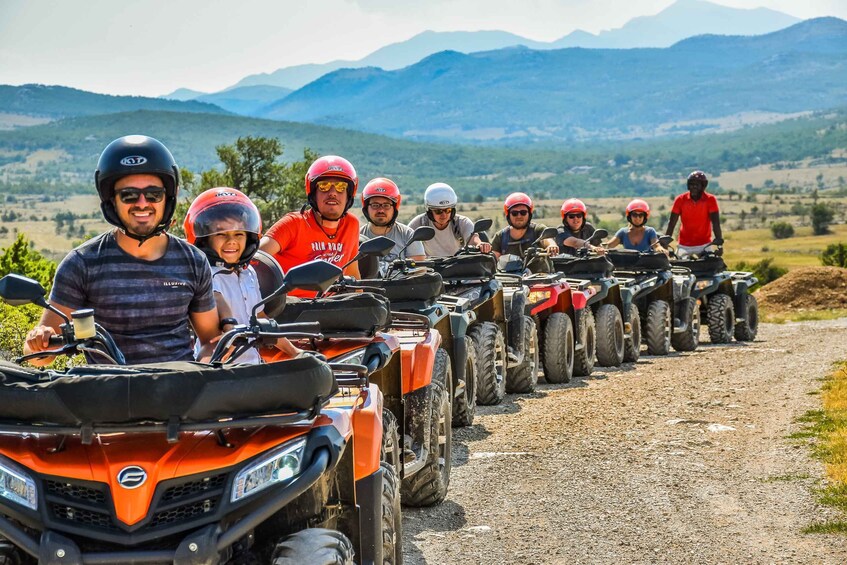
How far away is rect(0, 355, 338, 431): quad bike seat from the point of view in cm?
485

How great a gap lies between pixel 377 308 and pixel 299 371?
251 centimetres

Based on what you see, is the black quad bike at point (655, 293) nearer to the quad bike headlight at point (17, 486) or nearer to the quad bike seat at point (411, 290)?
the quad bike seat at point (411, 290)

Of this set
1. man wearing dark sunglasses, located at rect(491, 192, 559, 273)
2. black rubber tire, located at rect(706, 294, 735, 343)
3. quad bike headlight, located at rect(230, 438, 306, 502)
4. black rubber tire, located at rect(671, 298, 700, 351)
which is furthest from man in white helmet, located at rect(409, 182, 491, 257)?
quad bike headlight, located at rect(230, 438, 306, 502)

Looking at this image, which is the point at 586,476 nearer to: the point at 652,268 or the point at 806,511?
the point at 806,511

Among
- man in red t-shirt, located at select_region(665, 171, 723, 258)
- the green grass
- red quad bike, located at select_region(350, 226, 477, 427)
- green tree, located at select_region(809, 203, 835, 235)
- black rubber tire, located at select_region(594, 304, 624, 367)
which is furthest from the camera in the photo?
green tree, located at select_region(809, 203, 835, 235)

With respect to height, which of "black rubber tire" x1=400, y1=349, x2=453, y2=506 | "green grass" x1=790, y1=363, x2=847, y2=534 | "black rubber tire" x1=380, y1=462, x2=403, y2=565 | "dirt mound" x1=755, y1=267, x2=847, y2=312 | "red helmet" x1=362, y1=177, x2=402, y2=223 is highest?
"red helmet" x1=362, y1=177, x2=402, y2=223

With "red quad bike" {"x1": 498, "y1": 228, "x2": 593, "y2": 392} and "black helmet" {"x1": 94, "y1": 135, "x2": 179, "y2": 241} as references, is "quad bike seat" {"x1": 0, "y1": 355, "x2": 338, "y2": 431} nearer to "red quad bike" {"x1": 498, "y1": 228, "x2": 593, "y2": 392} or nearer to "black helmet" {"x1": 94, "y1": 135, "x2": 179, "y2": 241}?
"black helmet" {"x1": 94, "y1": 135, "x2": 179, "y2": 241}

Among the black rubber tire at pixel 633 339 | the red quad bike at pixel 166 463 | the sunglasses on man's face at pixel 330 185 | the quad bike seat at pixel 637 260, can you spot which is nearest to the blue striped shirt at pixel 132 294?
the red quad bike at pixel 166 463

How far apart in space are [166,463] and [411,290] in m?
5.65

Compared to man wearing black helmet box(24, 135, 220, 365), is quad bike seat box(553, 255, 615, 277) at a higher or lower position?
lower

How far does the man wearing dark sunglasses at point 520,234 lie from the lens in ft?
57.9

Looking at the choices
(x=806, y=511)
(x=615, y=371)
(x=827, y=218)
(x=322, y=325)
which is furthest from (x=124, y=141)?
(x=827, y=218)

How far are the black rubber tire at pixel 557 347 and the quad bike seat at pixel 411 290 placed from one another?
→ 20.3 ft

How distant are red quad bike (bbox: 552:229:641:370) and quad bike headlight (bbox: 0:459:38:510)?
1280cm
